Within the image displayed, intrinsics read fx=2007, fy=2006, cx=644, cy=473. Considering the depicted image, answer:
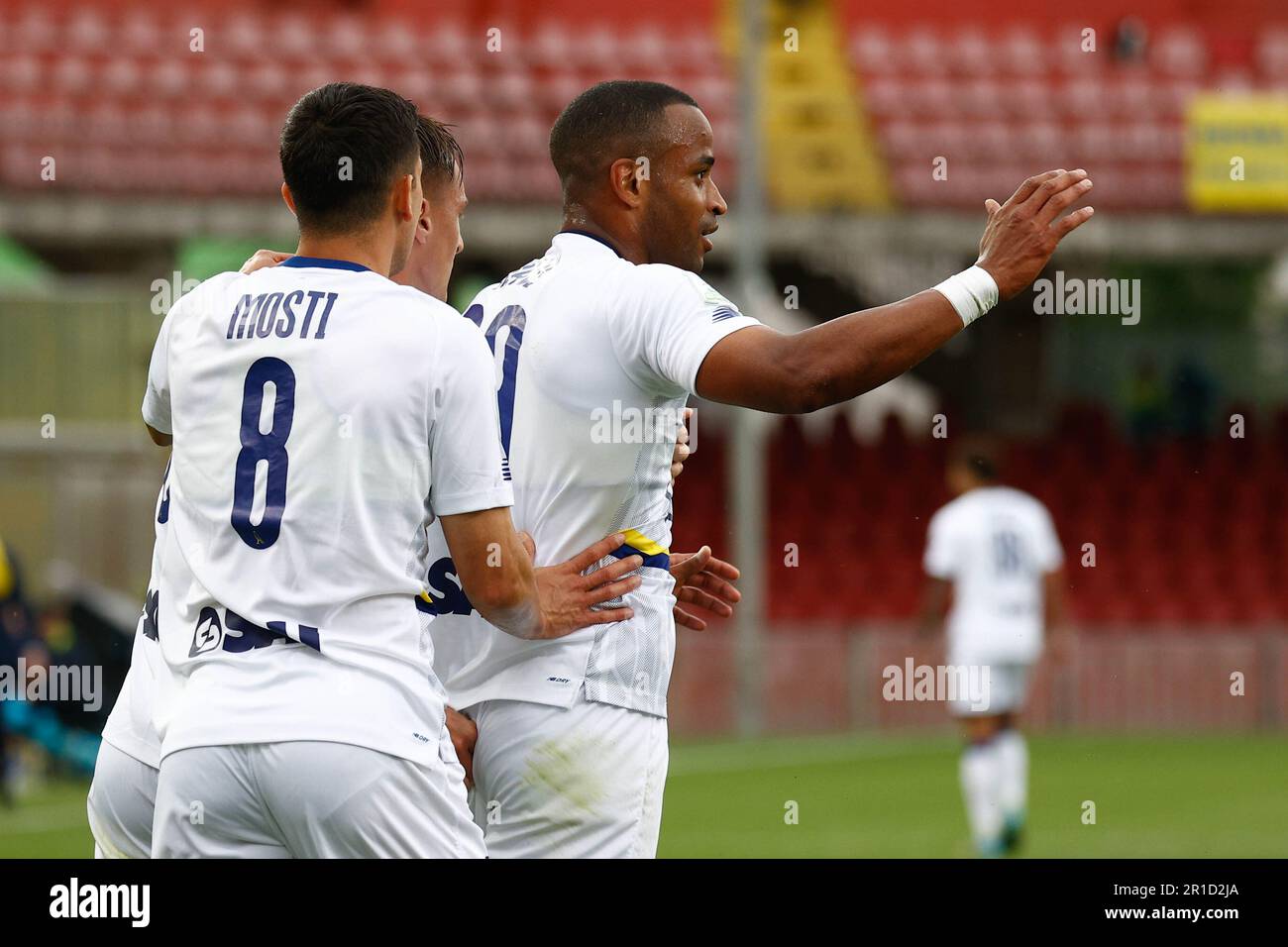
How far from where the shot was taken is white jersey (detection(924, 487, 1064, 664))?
460 inches

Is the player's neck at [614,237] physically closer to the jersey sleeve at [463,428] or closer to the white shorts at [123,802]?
the jersey sleeve at [463,428]

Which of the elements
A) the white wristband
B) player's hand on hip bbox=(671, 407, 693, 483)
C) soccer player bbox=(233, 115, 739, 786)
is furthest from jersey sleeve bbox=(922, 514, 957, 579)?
the white wristband

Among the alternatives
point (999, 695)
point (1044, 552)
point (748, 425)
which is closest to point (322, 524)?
point (999, 695)

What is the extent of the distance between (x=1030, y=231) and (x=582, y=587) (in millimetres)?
990

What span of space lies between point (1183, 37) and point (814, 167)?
4.40 metres

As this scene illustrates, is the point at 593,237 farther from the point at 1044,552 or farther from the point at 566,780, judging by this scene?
the point at 1044,552

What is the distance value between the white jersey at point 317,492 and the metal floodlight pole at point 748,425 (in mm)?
12529

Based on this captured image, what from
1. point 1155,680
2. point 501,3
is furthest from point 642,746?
point 501,3

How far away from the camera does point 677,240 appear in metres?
3.81

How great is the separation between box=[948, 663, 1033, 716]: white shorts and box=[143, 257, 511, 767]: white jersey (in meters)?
8.24

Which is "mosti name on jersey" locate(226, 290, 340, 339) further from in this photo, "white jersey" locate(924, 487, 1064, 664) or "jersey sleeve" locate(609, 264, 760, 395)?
"white jersey" locate(924, 487, 1064, 664)

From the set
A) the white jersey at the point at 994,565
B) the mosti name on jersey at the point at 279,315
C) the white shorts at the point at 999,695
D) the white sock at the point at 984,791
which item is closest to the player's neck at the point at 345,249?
the mosti name on jersey at the point at 279,315

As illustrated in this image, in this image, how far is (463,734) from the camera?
12.2ft
